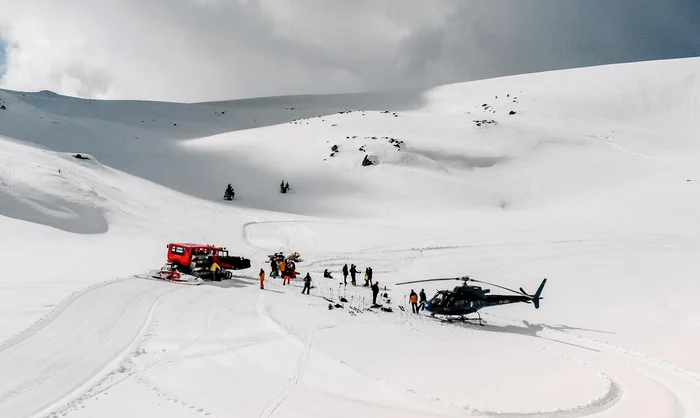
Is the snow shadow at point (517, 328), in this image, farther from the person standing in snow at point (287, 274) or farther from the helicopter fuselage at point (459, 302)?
the person standing in snow at point (287, 274)

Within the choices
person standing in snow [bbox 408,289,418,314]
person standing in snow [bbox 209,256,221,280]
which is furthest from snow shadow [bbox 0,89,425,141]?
person standing in snow [bbox 408,289,418,314]

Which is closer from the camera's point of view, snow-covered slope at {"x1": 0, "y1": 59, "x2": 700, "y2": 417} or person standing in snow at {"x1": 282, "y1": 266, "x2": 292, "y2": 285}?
snow-covered slope at {"x1": 0, "y1": 59, "x2": 700, "y2": 417}

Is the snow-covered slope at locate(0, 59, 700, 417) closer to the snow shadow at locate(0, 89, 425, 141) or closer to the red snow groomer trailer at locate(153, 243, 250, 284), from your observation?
the red snow groomer trailer at locate(153, 243, 250, 284)

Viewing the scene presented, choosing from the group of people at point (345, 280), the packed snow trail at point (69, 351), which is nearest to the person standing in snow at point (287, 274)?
the group of people at point (345, 280)

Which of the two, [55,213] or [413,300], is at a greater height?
[55,213]

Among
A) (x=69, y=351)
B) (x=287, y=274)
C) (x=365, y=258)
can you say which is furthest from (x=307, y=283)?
(x=69, y=351)

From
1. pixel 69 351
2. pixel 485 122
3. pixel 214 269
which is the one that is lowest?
pixel 69 351

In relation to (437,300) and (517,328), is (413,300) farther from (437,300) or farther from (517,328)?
(517,328)
